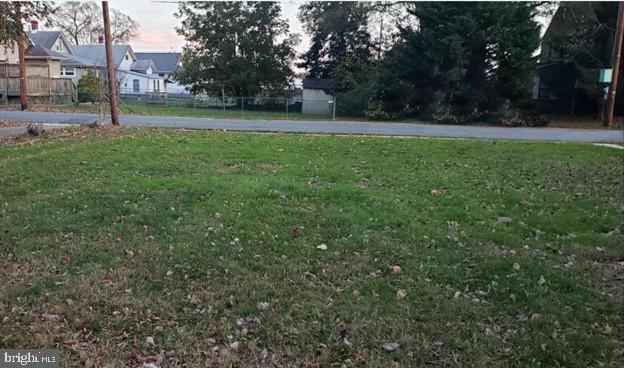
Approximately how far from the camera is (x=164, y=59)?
2303 inches

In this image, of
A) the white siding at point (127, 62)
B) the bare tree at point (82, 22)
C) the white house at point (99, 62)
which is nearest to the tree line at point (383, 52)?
the white house at point (99, 62)

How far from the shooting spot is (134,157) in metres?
8.85

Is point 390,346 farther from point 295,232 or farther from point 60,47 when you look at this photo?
point 60,47

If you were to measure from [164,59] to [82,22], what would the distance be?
9.79 m

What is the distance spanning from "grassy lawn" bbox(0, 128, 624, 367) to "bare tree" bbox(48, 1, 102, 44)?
55137 mm

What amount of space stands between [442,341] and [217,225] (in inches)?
105

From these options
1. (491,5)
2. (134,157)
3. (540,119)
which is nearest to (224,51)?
(491,5)

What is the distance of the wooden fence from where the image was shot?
2938cm

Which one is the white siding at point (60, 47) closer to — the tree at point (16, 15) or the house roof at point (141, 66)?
the house roof at point (141, 66)

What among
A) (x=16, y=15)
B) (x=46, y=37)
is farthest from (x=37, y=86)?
(x=16, y=15)

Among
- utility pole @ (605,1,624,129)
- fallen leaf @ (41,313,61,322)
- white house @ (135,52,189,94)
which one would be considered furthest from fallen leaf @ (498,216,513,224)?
white house @ (135,52,189,94)

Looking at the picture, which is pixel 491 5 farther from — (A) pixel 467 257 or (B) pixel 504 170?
(A) pixel 467 257

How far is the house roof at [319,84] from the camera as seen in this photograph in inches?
1341

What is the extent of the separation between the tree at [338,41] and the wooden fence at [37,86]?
14.9 meters
